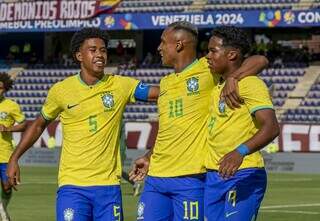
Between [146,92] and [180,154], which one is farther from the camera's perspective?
[146,92]

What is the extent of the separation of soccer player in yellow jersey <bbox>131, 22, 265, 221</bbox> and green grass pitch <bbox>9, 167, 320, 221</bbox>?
22.9ft

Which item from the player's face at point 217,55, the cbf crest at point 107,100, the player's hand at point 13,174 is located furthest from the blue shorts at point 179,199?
the player's hand at point 13,174

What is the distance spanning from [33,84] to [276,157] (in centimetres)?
1848

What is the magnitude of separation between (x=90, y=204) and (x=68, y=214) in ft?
0.67

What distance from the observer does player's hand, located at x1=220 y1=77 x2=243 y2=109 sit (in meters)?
7.96

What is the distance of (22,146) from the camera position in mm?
8945

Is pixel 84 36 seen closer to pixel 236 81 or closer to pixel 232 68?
pixel 232 68

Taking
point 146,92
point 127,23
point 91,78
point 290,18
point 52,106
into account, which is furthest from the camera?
point 127,23

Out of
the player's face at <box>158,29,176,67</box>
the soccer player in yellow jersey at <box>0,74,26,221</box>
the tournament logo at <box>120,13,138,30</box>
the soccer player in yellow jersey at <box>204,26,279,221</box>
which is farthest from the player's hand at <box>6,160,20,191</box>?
the tournament logo at <box>120,13,138,30</box>

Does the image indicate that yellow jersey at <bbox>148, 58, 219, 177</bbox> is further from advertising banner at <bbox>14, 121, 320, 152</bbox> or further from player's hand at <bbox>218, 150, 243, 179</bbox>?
advertising banner at <bbox>14, 121, 320, 152</bbox>

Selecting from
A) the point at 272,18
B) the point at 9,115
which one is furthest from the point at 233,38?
the point at 272,18

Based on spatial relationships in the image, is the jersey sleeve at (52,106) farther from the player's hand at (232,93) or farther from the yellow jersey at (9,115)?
the yellow jersey at (9,115)

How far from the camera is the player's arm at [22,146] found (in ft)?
28.9

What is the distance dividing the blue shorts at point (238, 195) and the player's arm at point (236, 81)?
55cm
